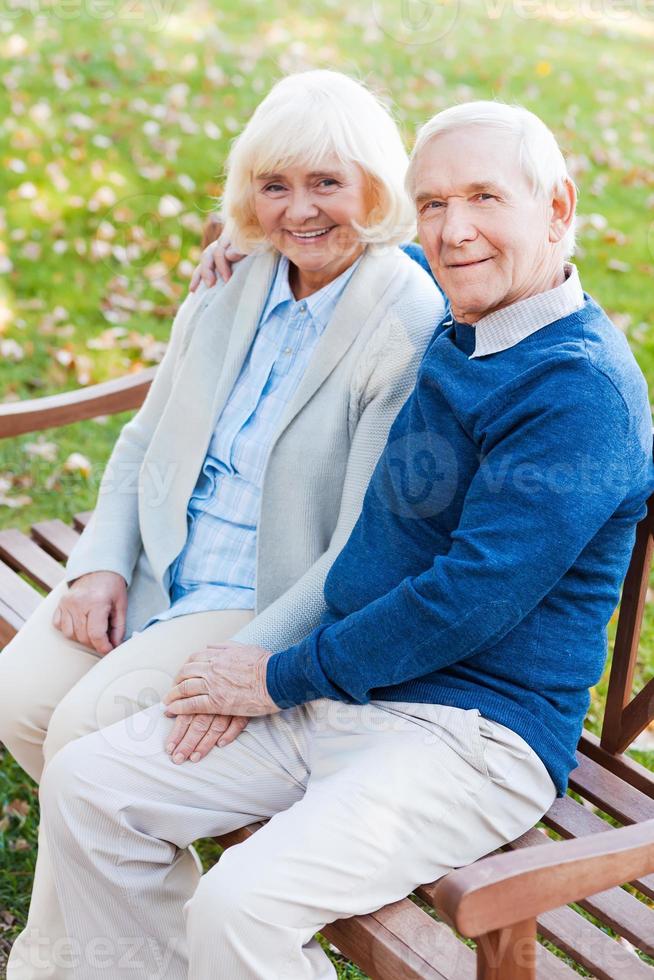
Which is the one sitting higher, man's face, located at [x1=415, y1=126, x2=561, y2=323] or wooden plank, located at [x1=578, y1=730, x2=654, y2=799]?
man's face, located at [x1=415, y1=126, x2=561, y2=323]

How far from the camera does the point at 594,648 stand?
218cm

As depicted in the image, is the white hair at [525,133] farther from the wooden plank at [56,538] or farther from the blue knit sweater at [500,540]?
the wooden plank at [56,538]

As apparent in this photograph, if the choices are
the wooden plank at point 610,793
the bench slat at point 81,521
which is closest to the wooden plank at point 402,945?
the wooden plank at point 610,793

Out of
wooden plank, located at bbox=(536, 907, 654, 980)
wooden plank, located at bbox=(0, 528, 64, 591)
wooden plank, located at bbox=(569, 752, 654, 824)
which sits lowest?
wooden plank, located at bbox=(536, 907, 654, 980)

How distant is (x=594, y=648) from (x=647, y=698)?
452 millimetres

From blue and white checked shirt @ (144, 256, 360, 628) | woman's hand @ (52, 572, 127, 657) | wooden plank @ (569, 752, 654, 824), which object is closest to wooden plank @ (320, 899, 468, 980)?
wooden plank @ (569, 752, 654, 824)

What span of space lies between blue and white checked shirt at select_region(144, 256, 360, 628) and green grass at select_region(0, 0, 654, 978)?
96cm

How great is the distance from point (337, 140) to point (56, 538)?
1568 mm

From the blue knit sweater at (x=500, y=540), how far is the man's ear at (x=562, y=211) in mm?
153

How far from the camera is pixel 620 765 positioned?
2.60 metres

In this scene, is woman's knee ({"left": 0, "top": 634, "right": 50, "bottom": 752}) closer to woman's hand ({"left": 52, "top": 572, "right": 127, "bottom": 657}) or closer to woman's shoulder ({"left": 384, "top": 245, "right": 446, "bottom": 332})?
woman's hand ({"left": 52, "top": 572, "right": 127, "bottom": 657})

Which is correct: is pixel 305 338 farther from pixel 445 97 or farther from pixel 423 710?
pixel 445 97

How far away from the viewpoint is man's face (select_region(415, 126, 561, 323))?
2.14m

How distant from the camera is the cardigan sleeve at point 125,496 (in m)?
2.88
